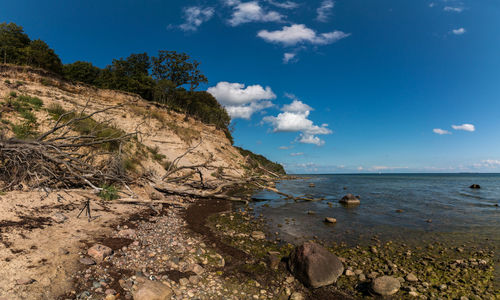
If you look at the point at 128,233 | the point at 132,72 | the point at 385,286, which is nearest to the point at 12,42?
the point at 132,72

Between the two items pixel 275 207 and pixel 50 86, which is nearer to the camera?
pixel 275 207

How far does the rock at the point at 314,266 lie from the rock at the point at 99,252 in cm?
478

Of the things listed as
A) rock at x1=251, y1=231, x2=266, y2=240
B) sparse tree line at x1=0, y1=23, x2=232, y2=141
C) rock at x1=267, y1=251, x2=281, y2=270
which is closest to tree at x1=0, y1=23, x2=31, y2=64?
sparse tree line at x1=0, y1=23, x2=232, y2=141

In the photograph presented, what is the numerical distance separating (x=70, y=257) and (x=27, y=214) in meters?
2.91

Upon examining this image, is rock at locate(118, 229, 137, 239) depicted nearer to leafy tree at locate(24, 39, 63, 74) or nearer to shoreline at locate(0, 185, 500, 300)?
shoreline at locate(0, 185, 500, 300)

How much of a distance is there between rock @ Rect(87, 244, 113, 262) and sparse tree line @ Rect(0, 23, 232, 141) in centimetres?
3899

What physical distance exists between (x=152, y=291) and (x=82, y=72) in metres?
57.3

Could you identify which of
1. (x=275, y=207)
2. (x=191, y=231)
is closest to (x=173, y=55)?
(x=275, y=207)

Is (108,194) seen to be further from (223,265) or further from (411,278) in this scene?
(411,278)

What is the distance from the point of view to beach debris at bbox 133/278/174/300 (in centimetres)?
410

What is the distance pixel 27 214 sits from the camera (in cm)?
632

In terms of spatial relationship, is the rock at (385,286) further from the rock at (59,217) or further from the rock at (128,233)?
the rock at (59,217)

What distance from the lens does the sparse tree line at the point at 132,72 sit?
34250mm

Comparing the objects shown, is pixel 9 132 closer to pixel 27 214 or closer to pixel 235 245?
pixel 27 214
